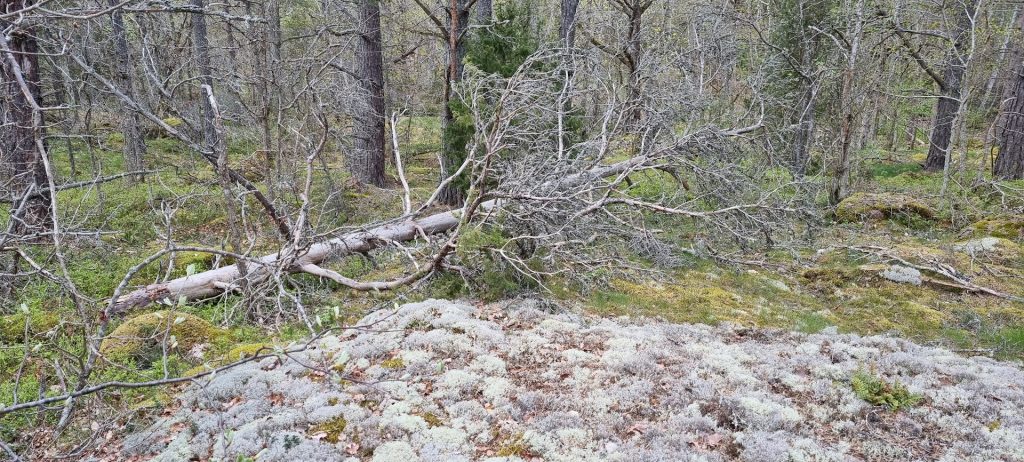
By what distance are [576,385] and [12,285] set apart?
703cm

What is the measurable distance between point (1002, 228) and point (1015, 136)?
3.73 metres

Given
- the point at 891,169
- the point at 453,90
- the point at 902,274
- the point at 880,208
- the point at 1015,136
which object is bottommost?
the point at 902,274

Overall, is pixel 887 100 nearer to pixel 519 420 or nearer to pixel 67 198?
pixel 519 420

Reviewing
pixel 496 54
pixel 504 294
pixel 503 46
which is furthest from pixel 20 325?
pixel 503 46

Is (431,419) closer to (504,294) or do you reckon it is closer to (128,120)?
(504,294)

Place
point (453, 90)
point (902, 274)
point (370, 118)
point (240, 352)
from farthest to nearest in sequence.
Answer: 1. point (370, 118)
2. point (453, 90)
3. point (902, 274)
4. point (240, 352)

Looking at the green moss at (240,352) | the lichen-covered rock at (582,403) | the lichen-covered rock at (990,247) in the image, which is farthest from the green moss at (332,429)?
the lichen-covered rock at (990,247)

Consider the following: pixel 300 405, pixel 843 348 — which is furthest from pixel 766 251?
pixel 300 405

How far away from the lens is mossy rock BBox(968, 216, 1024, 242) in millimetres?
9508

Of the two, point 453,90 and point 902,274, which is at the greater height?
point 453,90

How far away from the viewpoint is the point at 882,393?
4.42 metres

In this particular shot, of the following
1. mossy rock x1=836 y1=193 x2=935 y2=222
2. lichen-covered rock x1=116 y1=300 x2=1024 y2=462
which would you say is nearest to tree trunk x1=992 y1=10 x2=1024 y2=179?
mossy rock x1=836 y1=193 x2=935 y2=222

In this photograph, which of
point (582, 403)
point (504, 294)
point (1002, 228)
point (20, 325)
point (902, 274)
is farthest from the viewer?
point (1002, 228)

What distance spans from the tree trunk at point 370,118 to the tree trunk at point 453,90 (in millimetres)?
2025
